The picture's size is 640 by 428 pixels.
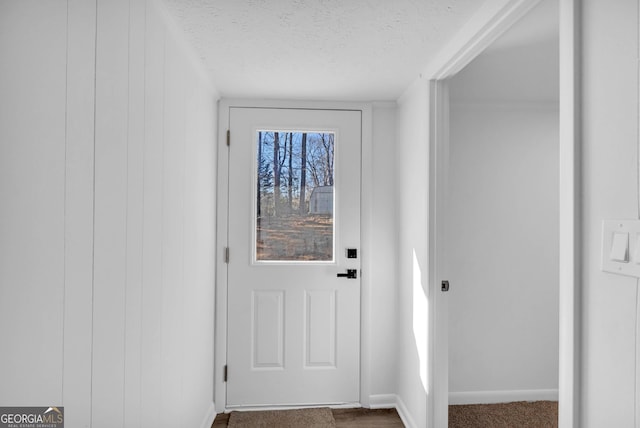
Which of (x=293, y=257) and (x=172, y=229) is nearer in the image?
(x=172, y=229)

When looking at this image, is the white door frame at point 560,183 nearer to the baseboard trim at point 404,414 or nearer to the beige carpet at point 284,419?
the baseboard trim at point 404,414

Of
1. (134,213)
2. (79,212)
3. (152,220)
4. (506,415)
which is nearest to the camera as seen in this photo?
(79,212)

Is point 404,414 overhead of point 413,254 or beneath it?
beneath

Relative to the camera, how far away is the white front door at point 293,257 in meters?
2.85

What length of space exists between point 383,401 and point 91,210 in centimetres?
247

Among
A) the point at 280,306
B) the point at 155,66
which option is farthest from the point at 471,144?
the point at 155,66

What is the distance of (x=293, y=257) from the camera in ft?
9.48

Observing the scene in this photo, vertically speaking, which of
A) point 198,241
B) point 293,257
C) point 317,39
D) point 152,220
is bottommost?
point 293,257

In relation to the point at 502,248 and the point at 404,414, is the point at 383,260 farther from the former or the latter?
the point at 404,414

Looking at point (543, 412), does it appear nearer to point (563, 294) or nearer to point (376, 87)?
point (563, 294)

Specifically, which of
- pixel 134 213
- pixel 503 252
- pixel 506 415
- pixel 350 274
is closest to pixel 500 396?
pixel 506 415

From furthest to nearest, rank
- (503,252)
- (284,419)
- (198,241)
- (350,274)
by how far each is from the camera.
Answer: (503,252) < (350,274) < (284,419) < (198,241)

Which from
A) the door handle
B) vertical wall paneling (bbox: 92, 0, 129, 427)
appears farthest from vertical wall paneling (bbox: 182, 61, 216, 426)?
the door handle

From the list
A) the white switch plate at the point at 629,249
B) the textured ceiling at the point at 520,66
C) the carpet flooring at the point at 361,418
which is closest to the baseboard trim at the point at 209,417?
the carpet flooring at the point at 361,418
